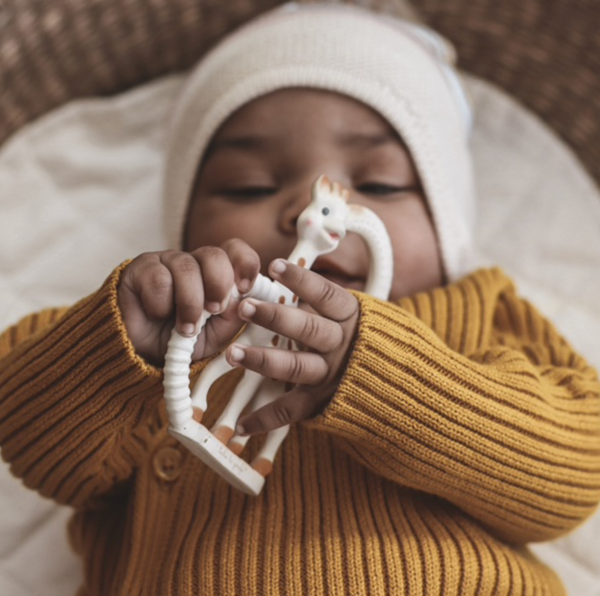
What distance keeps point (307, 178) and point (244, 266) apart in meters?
0.34

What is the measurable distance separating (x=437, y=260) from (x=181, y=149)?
0.40 metres

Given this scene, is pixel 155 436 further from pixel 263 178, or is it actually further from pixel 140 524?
pixel 263 178

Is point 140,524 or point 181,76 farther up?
point 181,76

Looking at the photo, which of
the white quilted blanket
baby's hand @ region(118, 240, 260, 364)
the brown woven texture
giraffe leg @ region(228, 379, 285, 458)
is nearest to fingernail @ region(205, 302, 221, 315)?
baby's hand @ region(118, 240, 260, 364)

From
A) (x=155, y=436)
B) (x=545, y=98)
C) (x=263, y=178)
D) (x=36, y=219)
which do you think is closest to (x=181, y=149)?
(x=263, y=178)

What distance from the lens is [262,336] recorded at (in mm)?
720

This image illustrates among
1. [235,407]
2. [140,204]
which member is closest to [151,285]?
[235,407]

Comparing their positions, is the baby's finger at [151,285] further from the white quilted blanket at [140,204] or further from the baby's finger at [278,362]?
the white quilted blanket at [140,204]

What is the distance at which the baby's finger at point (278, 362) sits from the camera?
654 mm

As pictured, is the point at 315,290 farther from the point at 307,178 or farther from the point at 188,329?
the point at 307,178

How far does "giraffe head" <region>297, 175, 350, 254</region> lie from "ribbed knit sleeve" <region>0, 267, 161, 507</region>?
0.18 m

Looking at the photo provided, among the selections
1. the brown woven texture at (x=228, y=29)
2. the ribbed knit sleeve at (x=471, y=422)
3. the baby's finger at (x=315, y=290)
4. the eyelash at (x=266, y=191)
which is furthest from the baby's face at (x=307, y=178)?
the brown woven texture at (x=228, y=29)

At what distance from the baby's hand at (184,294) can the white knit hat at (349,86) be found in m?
0.45

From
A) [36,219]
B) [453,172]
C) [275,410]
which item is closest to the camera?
[275,410]
